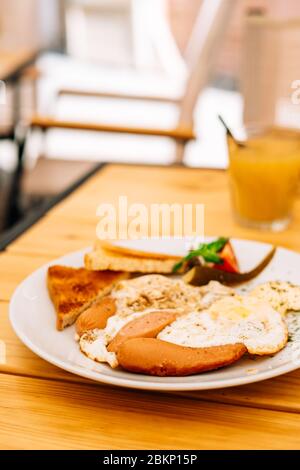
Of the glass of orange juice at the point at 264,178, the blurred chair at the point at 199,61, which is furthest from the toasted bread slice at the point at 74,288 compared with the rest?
the blurred chair at the point at 199,61

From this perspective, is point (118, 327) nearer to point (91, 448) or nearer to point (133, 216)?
point (91, 448)

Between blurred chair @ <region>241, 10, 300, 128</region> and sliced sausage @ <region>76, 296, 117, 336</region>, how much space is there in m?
1.69

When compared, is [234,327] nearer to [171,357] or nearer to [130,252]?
[171,357]

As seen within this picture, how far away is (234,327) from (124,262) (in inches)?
10.4

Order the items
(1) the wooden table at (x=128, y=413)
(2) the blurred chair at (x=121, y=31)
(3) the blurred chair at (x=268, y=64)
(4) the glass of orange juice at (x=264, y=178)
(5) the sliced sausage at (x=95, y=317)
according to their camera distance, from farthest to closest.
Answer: (2) the blurred chair at (x=121, y=31), (3) the blurred chair at (x=268, y=64), (4) the glass of orange juice at (x=264, y=178), (5) the sliced sausage at (x=95, y=317), (1) the wooden table at (x=128, y=413)

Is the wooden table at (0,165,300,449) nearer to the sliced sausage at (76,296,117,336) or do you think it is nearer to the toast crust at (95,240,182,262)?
the sliced sausage at (76,296,117,336)

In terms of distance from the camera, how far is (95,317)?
83cm

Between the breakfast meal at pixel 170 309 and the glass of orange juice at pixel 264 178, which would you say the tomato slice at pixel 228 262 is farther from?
the glass of orange juice at pixel 264 178

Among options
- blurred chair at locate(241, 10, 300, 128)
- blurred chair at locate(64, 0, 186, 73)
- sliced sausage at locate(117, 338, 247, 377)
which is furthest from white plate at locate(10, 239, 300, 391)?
blurred chair at locate(64, 0, 186, 73)

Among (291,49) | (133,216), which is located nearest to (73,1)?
(291,49)

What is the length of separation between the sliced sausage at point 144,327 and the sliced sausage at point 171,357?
0.08ft

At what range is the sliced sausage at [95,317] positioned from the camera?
82 centimetres

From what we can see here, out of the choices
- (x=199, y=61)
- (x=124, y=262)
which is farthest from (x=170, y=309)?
(x=199, y=61)

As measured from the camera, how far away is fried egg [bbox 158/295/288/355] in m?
0.74
